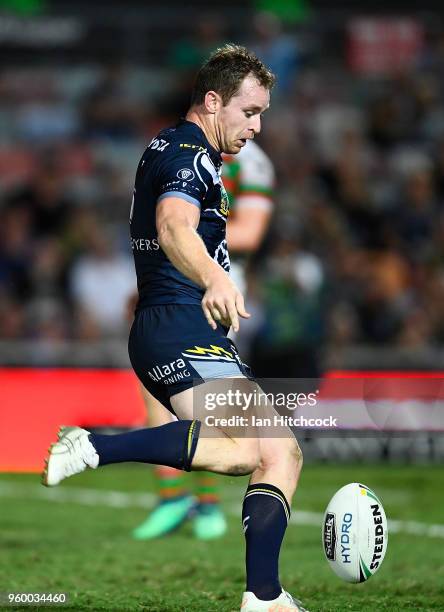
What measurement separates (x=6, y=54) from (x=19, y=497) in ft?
23.3

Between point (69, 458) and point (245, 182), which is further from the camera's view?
point (245, 182)

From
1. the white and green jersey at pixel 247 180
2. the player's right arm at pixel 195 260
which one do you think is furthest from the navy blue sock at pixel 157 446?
the white and green jersey at pixel 247 180

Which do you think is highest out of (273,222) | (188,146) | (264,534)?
(273,222)

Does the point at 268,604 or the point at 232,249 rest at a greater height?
the point at 232,249

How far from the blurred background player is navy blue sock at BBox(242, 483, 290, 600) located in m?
3.06

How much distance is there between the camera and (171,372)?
17.8 ft

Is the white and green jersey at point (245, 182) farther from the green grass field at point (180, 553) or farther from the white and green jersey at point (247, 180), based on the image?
the green grass field at point (180, 553)

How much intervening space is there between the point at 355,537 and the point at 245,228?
317cm

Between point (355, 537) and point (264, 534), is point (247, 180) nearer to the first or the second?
point (355, 537)

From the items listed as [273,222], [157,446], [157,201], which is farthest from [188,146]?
[273,222]

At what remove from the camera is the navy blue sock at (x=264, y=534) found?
5.23m

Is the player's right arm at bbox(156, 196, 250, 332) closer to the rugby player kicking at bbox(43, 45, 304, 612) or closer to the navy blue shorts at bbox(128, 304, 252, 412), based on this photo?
the rugby player kicking at bbox(43, 45, 304, 612)

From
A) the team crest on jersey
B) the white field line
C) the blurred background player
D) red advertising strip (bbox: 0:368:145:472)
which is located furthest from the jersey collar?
red advertising strip (bbox: 0:368:145:472)

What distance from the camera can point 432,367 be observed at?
12.9 m
